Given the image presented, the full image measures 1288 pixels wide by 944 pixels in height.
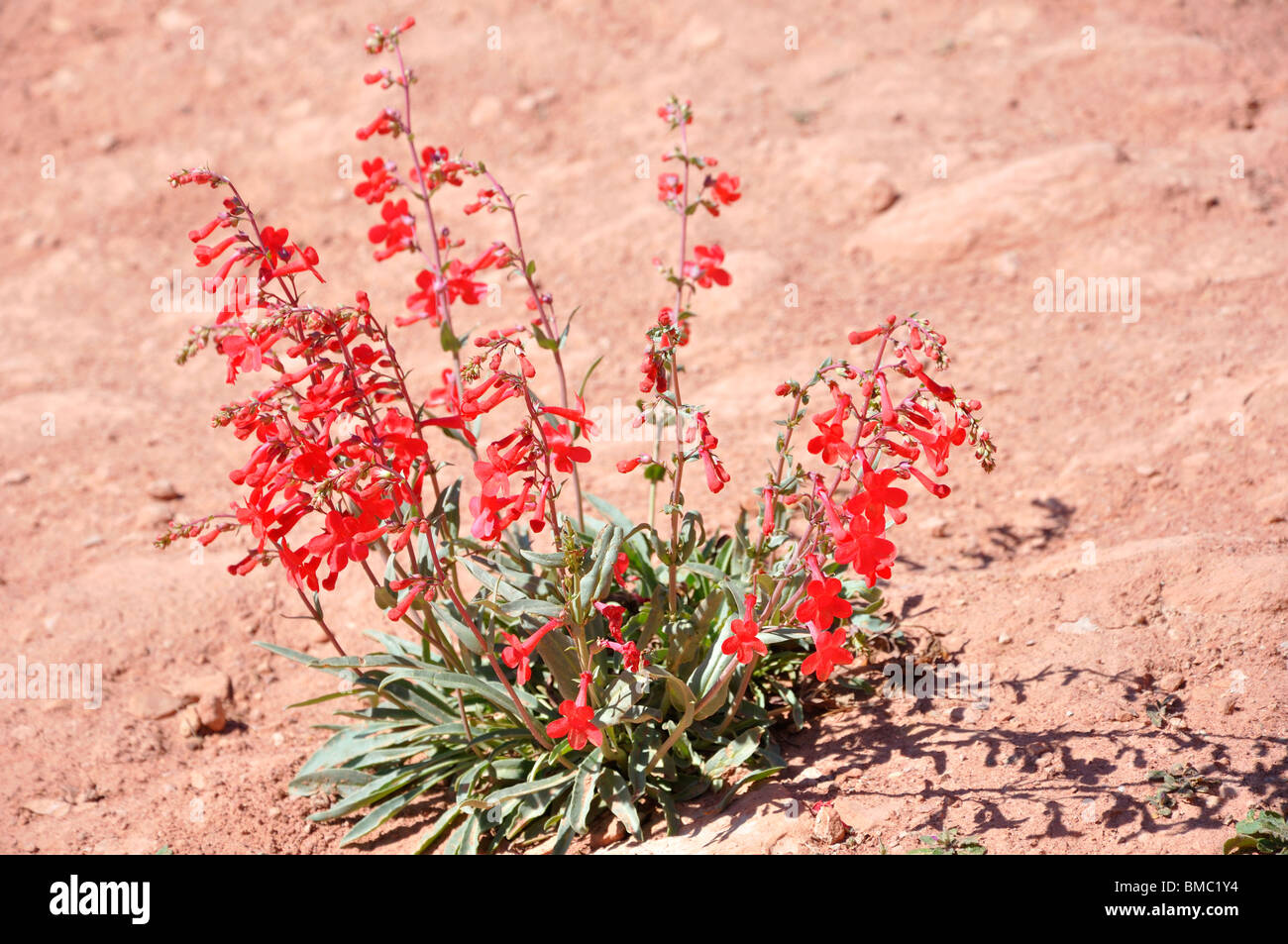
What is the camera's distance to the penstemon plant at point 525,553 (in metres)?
2.87

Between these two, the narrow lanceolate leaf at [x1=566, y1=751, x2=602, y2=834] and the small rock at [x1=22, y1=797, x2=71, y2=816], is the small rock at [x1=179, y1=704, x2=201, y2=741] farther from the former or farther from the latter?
the narrow lanceolate leaf at [x1=566, y1=751, x2=602, y2=834]

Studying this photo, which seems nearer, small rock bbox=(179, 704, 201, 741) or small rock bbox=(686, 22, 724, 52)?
small rock bbox=(179, 704, 201, 741)

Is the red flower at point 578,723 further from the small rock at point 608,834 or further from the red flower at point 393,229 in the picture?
the red flower at point 393,229

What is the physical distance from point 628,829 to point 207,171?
250 cm

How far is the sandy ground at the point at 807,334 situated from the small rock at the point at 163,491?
3cm

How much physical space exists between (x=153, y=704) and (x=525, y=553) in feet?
8.24

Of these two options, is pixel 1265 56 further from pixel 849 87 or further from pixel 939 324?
pixel 939 324

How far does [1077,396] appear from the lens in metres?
5.93

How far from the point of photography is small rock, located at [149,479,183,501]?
6289 millimetres

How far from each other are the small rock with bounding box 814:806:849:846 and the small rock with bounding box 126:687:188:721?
3.09 m

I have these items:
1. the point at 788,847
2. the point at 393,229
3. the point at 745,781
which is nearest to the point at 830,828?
the point at 788,847

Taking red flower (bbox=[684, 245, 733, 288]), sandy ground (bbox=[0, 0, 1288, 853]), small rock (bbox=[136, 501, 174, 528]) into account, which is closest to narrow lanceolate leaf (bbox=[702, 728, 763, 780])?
sandy ground (bbox=[0, 0, 1288, 853])

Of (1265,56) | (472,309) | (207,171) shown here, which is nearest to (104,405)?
(472,309)

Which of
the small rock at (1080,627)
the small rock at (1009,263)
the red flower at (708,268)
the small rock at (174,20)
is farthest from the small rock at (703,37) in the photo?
the small rock at (1080,627)
